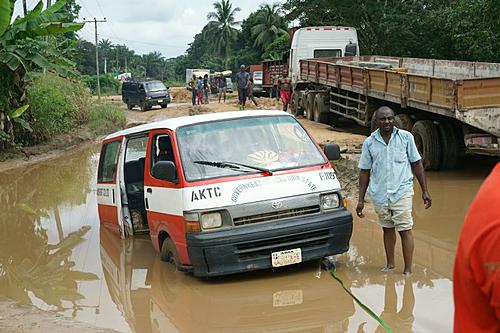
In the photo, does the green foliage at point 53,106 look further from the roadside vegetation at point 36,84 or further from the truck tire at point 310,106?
the truck tire at point 310,106

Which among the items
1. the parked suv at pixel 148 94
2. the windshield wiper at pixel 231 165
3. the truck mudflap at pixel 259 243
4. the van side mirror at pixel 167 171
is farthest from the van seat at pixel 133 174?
the parked suv at pixel 148 94

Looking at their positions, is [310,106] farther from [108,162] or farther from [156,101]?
[156,101]

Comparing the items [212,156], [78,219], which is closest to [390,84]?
[78,219]

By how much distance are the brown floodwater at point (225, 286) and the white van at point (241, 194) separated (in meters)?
0.30

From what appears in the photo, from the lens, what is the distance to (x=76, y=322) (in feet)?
20.5

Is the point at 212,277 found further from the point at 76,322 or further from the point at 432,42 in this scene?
the point at 432,42

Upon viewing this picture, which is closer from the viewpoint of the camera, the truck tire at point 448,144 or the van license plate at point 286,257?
the van license plate at point 286,257

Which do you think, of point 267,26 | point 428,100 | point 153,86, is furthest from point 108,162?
point 267,26

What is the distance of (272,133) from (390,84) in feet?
28.0

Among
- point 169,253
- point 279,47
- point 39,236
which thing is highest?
point 279,47

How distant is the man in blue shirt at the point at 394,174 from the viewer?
6719 mm

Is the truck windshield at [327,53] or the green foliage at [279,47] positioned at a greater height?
the green foliage at [279,47]

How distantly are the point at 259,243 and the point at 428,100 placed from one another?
7.32 metres

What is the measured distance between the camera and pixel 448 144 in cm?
1330
